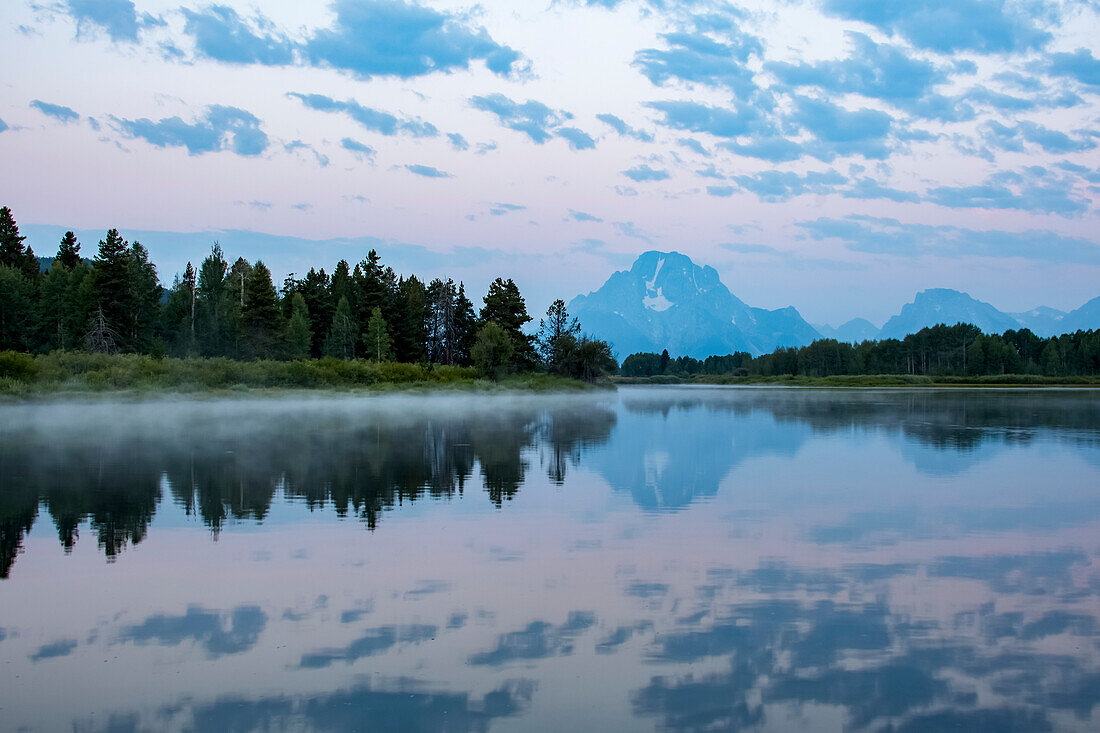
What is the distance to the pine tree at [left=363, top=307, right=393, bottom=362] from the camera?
283 feet

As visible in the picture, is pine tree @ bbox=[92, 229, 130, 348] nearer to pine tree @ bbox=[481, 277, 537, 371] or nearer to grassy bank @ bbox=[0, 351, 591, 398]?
grassy bank @ bbox=[0, 351, 591, 398]

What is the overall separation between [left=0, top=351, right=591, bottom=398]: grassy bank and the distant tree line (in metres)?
9.53

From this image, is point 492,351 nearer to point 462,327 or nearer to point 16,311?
point 462,327

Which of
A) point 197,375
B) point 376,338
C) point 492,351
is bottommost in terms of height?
point 197,375

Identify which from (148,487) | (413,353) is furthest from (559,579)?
(413,353)

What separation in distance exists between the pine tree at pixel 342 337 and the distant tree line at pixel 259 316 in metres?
0.17

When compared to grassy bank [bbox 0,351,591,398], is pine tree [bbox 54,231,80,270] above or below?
above

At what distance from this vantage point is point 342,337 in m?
86.6

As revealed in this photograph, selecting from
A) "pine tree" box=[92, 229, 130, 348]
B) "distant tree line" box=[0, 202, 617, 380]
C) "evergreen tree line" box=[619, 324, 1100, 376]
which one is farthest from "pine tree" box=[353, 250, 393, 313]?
"evergreen tree line" box=[619, 324, 1100, 376]

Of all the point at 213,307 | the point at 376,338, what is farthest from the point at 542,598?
the point at 213,307

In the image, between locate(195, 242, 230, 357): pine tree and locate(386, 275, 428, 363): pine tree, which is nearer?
locate(195, 242, 230, 357): pine tree

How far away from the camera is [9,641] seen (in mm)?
7711

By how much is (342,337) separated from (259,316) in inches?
325

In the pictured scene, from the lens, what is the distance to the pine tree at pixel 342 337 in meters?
86.9
